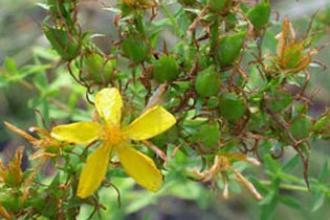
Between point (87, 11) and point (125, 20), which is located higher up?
point (125, 20)

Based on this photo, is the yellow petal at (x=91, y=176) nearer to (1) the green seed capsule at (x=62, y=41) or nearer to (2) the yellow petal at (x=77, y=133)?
(2) the yellow petal at (x=77, y=133)

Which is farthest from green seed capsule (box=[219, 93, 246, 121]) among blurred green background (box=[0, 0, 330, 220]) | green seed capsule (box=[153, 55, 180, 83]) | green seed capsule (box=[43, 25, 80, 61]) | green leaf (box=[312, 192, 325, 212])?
blurred green background (box=[0, 0, 330, 220])

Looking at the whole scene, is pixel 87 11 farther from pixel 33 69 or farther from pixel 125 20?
pixel 125 20

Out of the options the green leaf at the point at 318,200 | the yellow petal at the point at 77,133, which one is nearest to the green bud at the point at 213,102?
the yellow petal at the point at 77,133

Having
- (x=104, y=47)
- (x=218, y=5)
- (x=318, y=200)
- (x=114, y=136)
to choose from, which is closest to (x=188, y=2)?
(x=218, y=5)

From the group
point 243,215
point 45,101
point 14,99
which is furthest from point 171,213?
point 45,101

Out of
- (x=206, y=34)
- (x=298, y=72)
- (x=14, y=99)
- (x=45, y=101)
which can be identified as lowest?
(x=14, y=99)
